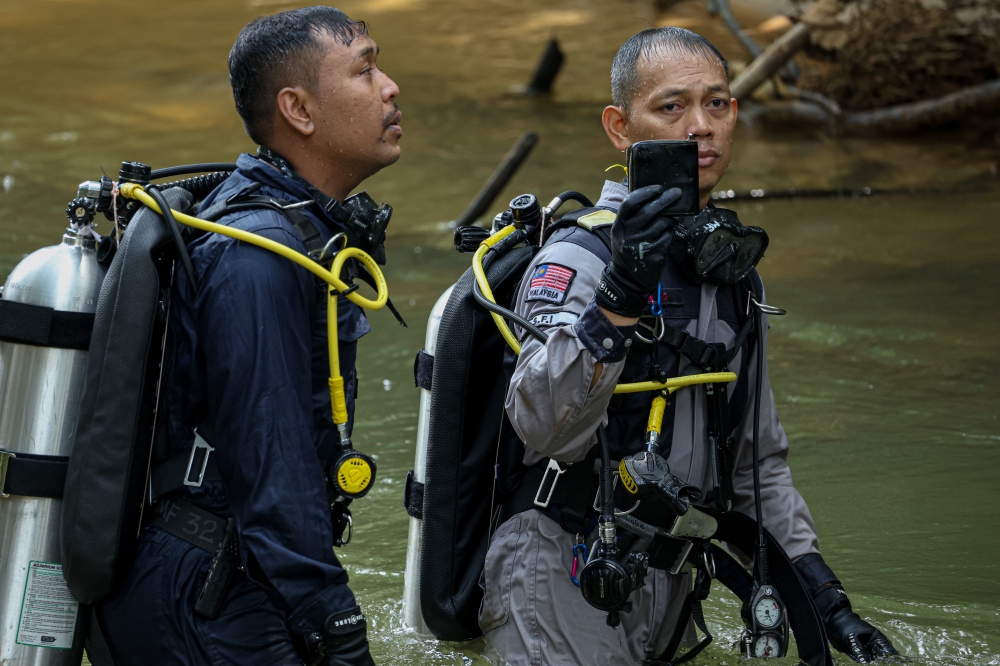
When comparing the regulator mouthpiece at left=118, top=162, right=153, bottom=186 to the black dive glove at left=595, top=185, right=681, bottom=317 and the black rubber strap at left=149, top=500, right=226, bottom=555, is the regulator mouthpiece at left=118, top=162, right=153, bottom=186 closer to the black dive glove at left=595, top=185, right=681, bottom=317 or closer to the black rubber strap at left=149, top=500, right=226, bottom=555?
the black rubber strap at left=149, top=500, right=226, bottom=555

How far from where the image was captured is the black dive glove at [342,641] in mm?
2092

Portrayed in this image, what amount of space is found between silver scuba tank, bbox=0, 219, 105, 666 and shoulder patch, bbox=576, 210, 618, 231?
102 centimetres

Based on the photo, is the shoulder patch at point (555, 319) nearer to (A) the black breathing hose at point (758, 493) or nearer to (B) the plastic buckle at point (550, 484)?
(B) the plastic buckle at point (550, 484)

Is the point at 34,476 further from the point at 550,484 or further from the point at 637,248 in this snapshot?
the point at 637,248

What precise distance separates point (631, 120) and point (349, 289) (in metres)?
0.81

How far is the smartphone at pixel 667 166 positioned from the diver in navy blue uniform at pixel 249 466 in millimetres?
673

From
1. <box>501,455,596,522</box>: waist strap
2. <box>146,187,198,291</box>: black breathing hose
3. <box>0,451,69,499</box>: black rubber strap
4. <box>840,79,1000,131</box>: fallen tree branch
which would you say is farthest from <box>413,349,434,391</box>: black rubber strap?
<box>840,79,1000,131</box>: fallen tree branch

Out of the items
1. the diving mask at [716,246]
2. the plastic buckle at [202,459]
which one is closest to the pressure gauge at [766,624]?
the diving mask at [716,246]

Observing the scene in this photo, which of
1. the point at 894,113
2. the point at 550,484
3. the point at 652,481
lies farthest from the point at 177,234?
the point at 894,113

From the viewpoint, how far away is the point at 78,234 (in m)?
2.28

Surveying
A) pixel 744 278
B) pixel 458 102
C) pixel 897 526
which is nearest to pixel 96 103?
pixel 458 102

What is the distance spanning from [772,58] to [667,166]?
886cm

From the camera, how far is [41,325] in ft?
7.24

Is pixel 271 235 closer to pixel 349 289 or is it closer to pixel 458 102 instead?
pixel 349 289
